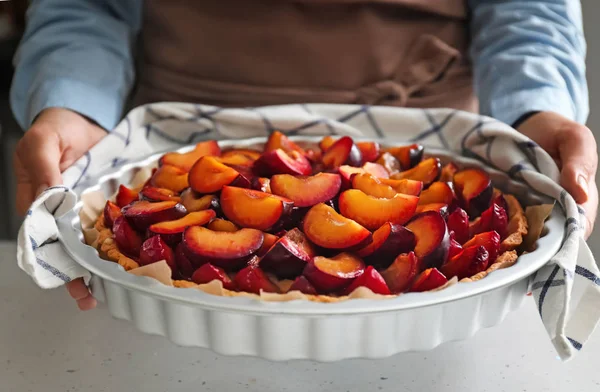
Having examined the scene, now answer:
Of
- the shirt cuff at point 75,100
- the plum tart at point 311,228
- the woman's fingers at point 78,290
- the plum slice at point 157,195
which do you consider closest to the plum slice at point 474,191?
the plum tart at point 311,228

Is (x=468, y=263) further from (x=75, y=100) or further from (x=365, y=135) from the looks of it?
(x=75, y=100)

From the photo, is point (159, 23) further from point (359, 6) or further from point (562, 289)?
point (562, 289)

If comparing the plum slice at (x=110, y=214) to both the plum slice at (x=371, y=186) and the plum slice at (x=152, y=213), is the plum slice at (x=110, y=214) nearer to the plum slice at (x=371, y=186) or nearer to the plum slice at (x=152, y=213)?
the plum slice at (x=152, y=213)

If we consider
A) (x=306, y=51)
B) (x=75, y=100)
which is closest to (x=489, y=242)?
(x=306, y=51)

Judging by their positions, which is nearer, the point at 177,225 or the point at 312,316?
the point at 312,316

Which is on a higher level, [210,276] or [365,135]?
[210,276]

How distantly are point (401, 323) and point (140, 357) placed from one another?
1.22 ft

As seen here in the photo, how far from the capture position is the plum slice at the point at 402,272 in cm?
85

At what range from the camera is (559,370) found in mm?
937

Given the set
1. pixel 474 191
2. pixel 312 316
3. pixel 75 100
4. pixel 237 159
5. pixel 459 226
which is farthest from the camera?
pixel 75 100

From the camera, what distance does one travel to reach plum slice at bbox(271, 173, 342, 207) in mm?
977

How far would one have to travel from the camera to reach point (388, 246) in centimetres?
88

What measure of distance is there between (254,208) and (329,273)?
16cm

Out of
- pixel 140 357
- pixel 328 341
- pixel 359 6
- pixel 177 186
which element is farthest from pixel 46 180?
pixel 359 6
